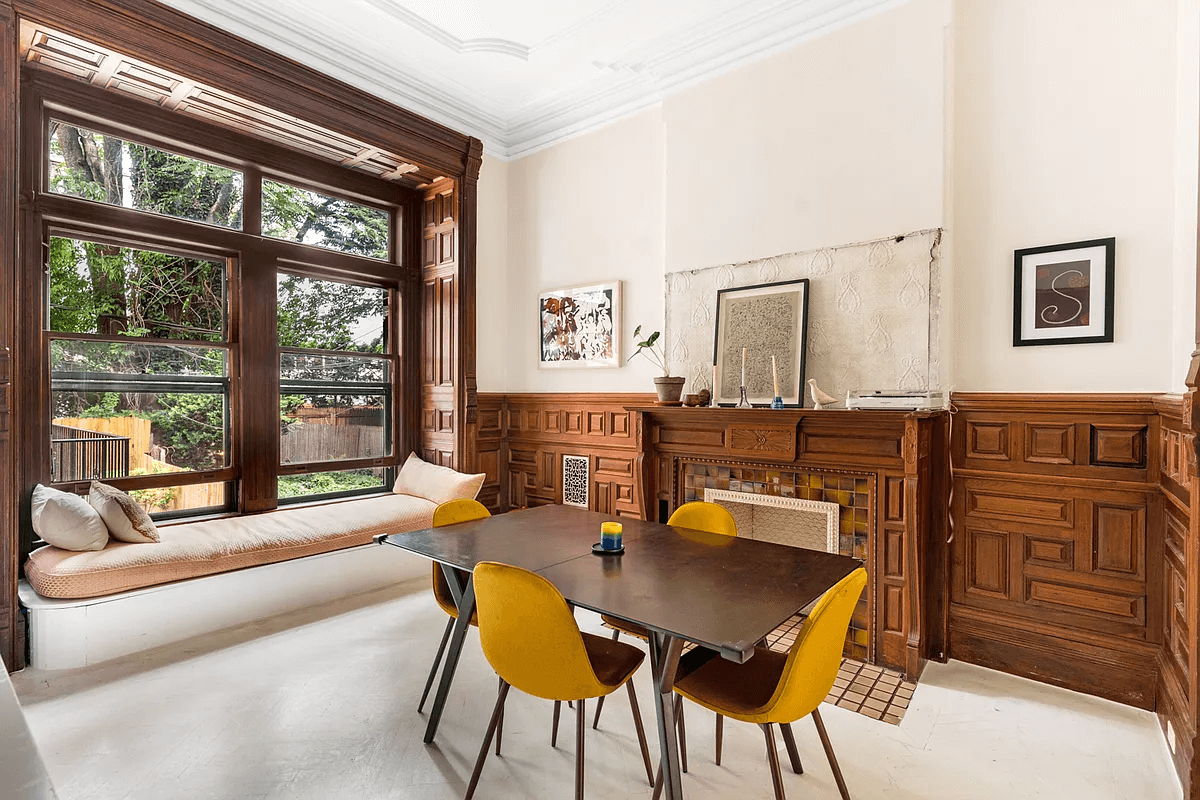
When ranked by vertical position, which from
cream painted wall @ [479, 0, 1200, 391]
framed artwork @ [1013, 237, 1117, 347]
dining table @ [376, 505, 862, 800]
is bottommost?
dining table @ [376, 505, 862, 800]

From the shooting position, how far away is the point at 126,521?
3.30m

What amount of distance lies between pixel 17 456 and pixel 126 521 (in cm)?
58

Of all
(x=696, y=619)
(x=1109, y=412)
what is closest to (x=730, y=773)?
(x=696, y=619)

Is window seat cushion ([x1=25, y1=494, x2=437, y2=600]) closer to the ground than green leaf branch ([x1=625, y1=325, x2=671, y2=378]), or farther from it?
closer to the ground

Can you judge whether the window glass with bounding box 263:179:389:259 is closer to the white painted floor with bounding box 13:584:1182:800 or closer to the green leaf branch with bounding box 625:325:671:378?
the green leaf branch with bounding box 625:325:671:378

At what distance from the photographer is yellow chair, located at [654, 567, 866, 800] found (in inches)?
65.5

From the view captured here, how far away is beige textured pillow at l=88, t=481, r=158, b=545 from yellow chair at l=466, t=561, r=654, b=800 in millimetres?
2561

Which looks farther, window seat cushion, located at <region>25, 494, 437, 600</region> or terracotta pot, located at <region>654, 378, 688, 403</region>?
terracotta pot, located at <region>654, 378, 688, 403</region>

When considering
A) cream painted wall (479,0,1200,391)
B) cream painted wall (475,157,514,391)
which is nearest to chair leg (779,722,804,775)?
cream painted wall (479,0,1200,391)

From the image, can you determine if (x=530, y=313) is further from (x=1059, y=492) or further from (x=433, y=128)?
(x=1059, y=492)

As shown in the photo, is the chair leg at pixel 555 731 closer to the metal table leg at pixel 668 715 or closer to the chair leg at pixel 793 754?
the metal table leg at pixel 668 715

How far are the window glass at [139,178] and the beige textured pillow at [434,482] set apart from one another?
2.18m

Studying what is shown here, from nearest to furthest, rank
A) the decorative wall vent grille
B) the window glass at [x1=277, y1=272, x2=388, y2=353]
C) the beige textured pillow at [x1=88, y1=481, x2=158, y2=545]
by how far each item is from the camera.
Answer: the beige textured pillow at [x1=88, y1=481, x2=158, y2=545]
the window glass at [x1=277, y1=272, x2=388, y2=353]
the decorative wall vent grille

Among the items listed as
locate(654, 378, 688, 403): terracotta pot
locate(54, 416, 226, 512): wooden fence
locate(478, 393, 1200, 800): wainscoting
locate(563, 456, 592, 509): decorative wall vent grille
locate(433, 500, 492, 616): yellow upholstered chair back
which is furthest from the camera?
locate(563, 456, 592, 509): decorative wall vent grille
